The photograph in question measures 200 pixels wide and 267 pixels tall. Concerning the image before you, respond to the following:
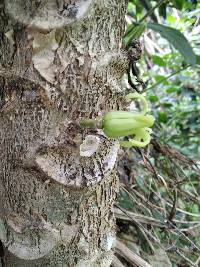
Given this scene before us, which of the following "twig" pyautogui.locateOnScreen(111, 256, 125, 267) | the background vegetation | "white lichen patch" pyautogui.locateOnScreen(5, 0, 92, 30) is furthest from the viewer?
the background vegetation

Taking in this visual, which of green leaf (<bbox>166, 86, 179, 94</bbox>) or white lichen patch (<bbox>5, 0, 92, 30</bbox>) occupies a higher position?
white lichen patch (<bbox>5, 0, 92, 30</bbox>)

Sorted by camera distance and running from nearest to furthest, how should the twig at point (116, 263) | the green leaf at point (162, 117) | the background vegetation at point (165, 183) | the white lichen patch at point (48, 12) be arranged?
the white lichen patch at point (48, 12) < the twig at point (116, 263) < the background vegetation at point (165, 183) < the green leaf at point (162, 117)

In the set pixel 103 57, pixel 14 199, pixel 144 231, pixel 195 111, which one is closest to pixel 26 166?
pixel 14 199

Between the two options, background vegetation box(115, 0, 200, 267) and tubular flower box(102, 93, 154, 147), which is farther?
background vegetation box(115, 0, 200, 267)

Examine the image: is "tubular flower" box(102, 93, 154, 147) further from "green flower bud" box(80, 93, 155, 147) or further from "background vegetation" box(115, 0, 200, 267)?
"background vegetation" box(115, 0, 200, 267)

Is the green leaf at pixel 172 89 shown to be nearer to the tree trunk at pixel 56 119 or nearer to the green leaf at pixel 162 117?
the green leaf at pixel 162 117

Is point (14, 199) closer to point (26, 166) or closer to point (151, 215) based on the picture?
point (26, 166)

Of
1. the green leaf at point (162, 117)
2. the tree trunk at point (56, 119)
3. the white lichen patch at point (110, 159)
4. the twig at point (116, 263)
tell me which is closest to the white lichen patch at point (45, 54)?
the tree trunk at point (56, 119)

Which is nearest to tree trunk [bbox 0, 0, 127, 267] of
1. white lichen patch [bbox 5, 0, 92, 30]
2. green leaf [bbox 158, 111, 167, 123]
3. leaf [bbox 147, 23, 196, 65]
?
white lichen patch [bbox 5, 0, 92, 30]
